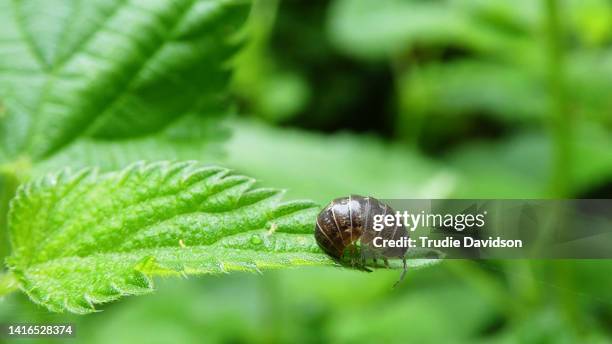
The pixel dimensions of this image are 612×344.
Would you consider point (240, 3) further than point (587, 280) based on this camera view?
No

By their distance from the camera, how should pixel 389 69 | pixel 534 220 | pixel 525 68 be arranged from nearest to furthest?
pixel 534 220 → pixel 525 68 → pixel 389 69

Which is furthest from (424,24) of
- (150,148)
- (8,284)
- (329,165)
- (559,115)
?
(8,284)

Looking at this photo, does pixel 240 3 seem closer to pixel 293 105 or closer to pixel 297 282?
pixel 297 282

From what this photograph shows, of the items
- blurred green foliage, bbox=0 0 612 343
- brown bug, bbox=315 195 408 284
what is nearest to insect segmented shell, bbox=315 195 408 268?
brown bug, bbox=315 195 408 284

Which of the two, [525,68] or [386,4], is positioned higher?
[386,4]

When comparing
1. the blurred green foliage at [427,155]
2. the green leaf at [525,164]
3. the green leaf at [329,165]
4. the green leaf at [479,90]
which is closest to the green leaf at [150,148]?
the blurred green foliage at [427,155]

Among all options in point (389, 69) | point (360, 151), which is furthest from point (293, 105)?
point (389, 69)

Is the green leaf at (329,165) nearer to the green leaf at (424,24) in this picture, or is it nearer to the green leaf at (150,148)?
the green leaf at (424,24)

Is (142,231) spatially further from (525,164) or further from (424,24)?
(525,164)
